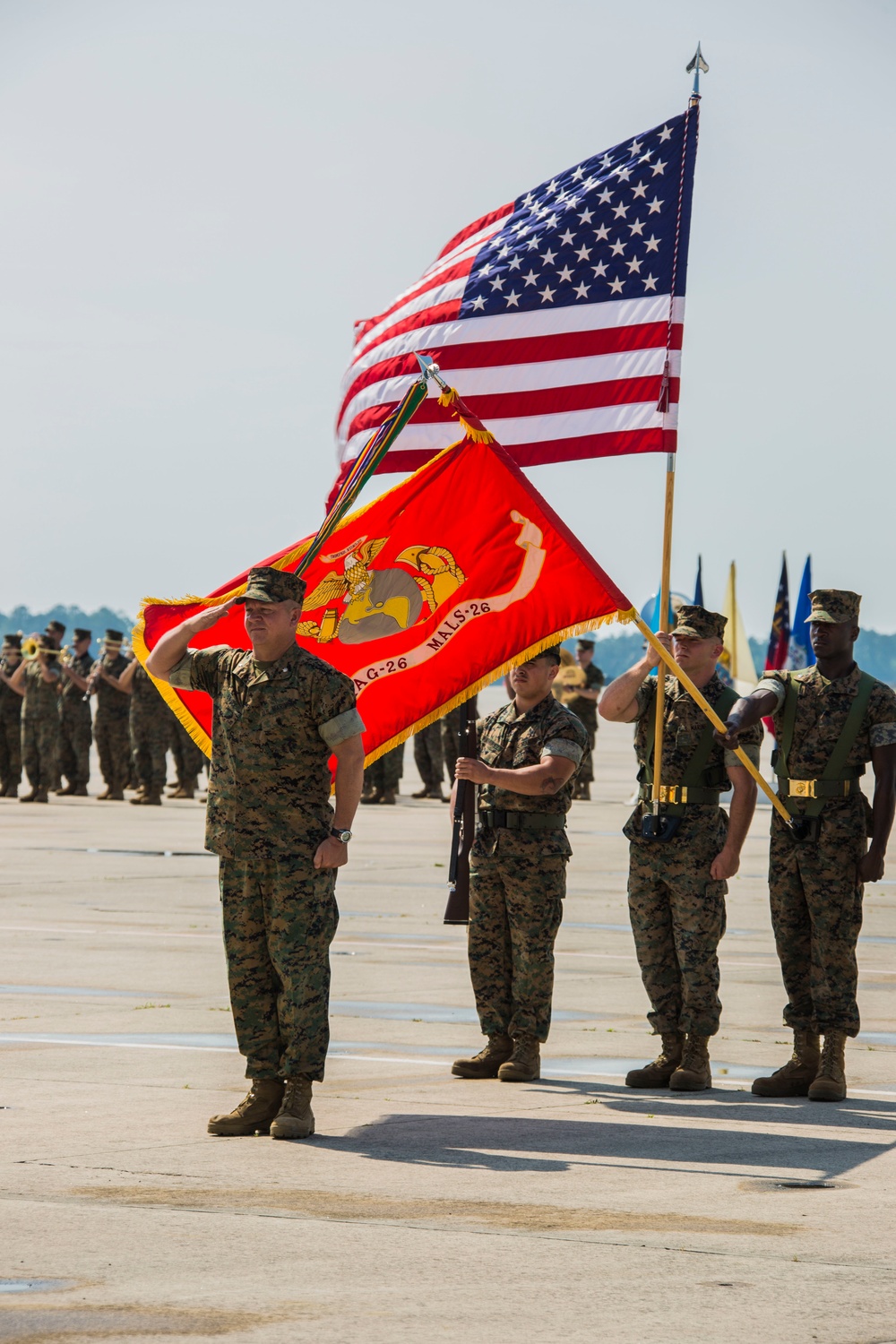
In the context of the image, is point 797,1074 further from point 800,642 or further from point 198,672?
point 800,642

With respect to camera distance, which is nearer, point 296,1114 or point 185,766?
point 296,1114

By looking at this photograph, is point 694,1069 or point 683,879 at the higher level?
point 683,879

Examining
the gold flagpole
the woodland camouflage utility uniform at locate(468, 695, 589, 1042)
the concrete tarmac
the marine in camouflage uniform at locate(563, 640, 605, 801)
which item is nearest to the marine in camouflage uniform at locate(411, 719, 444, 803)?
the marine in camouflage uniform at locate(563, 640, 605, 801)

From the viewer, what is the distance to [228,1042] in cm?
927

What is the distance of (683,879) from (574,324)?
9.93 ft

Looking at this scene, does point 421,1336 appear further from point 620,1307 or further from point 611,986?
point 611,986

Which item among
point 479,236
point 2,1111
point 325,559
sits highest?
point 479,236

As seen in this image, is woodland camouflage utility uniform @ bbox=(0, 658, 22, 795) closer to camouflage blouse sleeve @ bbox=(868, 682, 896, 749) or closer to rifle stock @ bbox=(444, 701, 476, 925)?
rifle stock @ bbox=(444, 701, 476, 925)

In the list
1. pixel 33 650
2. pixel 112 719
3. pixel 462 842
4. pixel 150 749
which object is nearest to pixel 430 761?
pixel 150 749

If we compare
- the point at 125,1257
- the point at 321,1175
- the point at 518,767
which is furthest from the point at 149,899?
the point at 125,1257

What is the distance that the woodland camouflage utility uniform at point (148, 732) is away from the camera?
2650cm

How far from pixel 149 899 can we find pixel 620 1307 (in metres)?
11.0

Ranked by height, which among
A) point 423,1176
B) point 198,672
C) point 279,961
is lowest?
point 423,1176

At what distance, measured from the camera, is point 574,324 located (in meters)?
9.93
